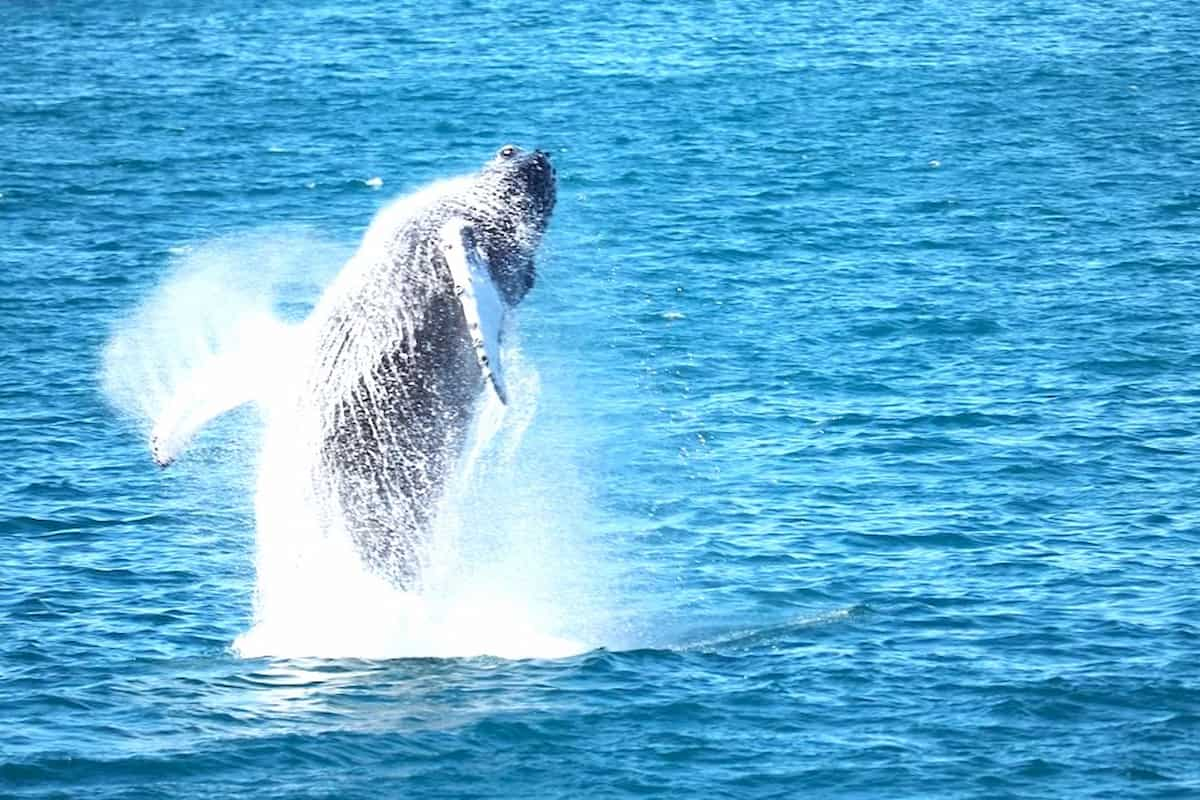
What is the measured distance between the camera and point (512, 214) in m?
27.2

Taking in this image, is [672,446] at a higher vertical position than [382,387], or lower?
lower

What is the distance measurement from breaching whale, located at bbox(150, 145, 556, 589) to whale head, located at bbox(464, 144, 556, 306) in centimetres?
4

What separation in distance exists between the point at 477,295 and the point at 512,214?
3125 mm

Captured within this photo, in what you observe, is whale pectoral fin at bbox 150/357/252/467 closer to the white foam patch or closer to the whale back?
the white foam patch

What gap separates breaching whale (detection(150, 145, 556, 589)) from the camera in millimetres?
25922

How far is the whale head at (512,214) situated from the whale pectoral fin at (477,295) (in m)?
0.45

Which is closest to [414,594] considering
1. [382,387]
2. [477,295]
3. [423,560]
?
[423,560]

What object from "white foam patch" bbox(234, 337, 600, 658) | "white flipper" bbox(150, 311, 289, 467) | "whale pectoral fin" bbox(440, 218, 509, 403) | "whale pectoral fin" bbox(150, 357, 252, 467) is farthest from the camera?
"white foam patch" bbox(234, 337, 600, 658)

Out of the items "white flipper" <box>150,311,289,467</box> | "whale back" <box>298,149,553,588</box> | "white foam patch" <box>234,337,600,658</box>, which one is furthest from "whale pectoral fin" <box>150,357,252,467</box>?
"whale back" <box>298,149,553,588</box>

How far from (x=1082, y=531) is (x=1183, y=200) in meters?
30.6

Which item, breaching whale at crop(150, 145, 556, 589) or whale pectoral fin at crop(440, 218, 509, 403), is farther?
breaching whale at crop(150, 145, 556, 589)

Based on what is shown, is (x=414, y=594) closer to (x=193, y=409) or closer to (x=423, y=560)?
(x=423, y=560)

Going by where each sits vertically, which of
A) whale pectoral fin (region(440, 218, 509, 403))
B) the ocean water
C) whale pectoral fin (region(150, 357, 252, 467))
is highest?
whale pectoral fin (region(440, 218, 509, 403))

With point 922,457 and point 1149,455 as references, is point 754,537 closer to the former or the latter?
point 922,457
